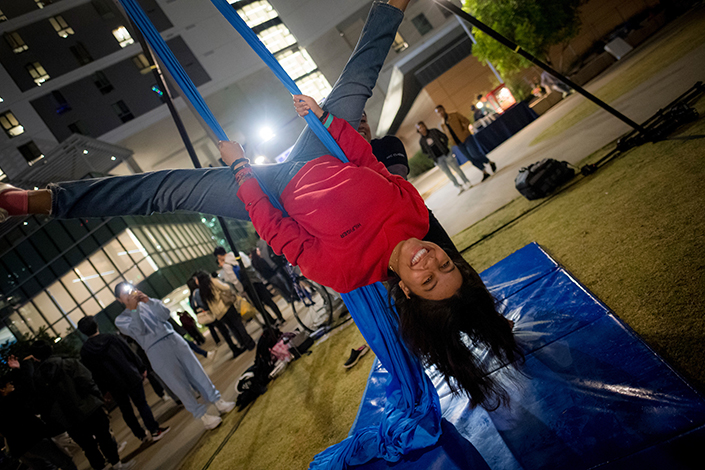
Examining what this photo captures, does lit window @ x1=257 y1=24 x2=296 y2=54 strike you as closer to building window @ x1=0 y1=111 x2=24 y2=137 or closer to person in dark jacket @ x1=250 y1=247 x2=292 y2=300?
building window @ x1=0 y1=111 x2=24 y2=137

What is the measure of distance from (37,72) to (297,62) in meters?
13.6

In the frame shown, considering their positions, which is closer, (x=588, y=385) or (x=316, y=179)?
(x=588, y=385)

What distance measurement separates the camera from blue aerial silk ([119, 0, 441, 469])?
5.81ft

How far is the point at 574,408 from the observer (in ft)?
4.66

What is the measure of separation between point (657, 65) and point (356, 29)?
1568 cm

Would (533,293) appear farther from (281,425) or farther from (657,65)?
(657,65)

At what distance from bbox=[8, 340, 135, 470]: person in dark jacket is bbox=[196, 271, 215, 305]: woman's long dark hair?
1.56m

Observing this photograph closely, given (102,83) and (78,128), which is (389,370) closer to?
(78,128)

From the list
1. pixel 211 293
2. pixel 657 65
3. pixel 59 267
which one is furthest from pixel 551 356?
pixel 59 267

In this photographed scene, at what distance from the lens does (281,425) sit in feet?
9.24

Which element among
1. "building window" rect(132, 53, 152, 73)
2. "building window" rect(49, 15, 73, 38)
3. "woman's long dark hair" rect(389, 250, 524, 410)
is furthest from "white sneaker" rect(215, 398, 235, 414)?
"building window" rect(49, 15, 73, 38)

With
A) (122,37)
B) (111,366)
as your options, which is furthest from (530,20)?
(122,37)

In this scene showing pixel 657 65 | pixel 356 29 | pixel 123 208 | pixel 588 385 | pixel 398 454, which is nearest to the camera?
pixel 588 385

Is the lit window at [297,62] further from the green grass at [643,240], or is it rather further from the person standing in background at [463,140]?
the green grass at [643,240]
